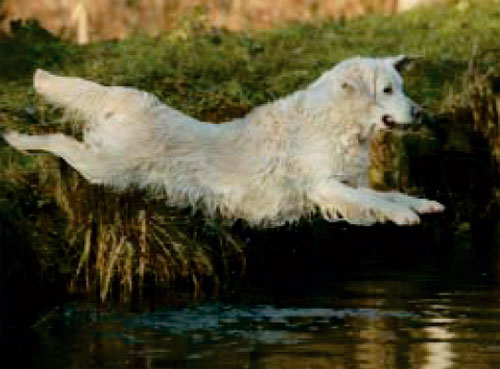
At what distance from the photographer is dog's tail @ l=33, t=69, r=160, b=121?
10703 mm

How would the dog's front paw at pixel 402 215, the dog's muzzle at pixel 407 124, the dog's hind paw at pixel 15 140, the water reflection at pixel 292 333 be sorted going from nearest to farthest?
the water reflection at pixel 292 333 → the dog's front paw at pixel 402 215 → the dog's muzzle at pixel 407 124 → the dog's hind paw at pixel 15 140

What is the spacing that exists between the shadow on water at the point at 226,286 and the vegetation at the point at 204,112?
2 centimetres

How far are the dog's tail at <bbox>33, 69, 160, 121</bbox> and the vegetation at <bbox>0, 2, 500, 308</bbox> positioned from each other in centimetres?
54

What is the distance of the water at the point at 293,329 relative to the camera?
350 inches

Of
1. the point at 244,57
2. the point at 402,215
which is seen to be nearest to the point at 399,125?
the point at 402,215

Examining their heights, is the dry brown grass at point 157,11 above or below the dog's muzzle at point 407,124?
above

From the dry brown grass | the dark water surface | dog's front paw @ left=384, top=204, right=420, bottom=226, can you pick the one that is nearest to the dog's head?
dog's front paw @ left=384, top=204, right=420, bottom=226

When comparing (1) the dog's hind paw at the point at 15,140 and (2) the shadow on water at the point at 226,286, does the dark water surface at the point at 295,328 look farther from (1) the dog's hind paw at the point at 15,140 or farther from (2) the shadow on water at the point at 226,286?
(1) the dog's hind paw at the point at 15,140

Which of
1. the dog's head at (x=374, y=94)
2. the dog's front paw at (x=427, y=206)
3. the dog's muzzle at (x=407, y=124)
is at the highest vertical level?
the dog's head at (x=374, y=94)

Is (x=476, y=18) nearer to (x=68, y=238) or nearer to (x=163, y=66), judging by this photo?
(x=163, y=66)

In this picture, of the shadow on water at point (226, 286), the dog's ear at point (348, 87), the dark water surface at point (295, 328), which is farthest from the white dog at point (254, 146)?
the dark water surface at point (295, 328)

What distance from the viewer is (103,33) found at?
2564 cm

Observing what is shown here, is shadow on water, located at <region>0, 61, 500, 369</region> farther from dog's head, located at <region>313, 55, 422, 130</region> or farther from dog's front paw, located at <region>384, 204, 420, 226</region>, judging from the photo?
dog's head, located at <region>313, 55, 422, 130</region>

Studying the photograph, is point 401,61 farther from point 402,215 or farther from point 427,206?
point 402,215
